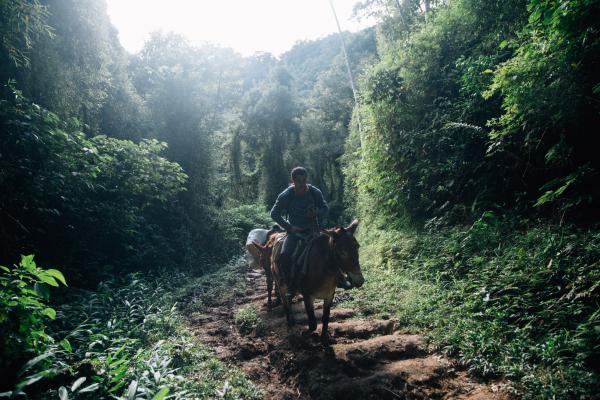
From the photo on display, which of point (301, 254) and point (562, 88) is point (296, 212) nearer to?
point (301, 254)

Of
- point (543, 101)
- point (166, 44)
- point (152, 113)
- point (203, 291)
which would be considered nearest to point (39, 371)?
point (203, 291)

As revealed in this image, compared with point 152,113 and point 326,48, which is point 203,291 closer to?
point 152,113

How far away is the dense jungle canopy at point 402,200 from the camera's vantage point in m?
3.44

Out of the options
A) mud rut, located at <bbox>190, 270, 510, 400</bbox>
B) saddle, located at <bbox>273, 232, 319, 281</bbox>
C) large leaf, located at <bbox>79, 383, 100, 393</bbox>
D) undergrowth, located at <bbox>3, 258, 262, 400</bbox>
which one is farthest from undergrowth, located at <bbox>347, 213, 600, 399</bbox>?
large leaf, located at <bbox>79, 383, 100, 393</bbox>

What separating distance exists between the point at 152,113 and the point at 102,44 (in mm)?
4833

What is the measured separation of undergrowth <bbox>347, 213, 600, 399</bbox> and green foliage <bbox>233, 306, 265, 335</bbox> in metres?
1.93

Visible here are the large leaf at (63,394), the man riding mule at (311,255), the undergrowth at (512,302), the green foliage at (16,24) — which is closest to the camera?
the large leaf at (63,394)

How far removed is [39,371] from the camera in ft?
8.73

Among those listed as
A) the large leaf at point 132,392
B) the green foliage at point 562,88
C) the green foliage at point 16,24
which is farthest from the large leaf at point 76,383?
the green foliage at point 562,88

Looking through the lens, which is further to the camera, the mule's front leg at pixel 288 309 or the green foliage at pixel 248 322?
the green foliage at pixel 248 322

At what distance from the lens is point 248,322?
6176mm

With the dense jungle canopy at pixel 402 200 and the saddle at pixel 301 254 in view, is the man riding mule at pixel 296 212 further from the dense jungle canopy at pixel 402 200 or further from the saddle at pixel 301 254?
the dense jungle canopy at pixel 402 200

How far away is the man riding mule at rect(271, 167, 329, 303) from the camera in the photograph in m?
5.59

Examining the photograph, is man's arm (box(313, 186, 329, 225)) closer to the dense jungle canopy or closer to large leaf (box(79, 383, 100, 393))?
the dense jungle canopy
